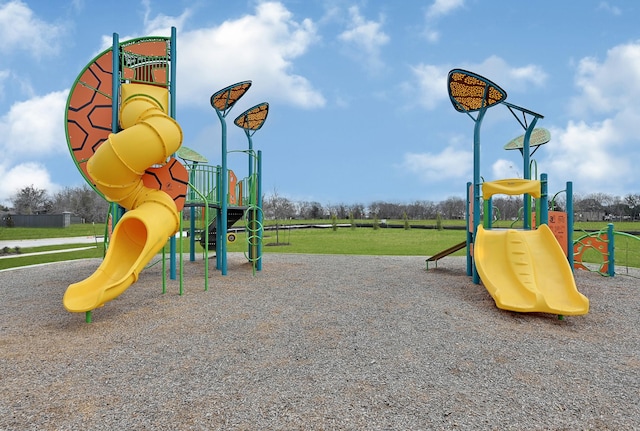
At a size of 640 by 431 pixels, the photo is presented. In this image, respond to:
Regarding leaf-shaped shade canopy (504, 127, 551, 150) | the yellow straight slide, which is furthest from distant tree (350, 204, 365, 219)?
the yellow straight slide

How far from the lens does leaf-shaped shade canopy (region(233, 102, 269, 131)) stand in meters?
10.5

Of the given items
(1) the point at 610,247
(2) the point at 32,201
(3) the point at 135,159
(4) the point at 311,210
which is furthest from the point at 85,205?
(1) the point at 610,247

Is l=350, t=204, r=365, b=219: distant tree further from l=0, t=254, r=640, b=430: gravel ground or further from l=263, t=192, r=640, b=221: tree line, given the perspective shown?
l=0, t=254, r=640, b=430: gravel ground

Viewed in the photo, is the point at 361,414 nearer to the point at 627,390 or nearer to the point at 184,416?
the point at 184,416

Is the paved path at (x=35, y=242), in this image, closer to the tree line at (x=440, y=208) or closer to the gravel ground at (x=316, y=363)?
the gravel ground at (x=316, y=363)

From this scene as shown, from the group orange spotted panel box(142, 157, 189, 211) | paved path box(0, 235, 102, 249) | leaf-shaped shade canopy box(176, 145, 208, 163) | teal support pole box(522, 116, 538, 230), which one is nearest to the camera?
orange spotted panel box(142, 157, 189, 211)

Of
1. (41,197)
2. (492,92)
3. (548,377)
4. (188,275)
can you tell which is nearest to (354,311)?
(548,377)

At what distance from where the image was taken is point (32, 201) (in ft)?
181

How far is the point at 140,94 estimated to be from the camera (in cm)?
677

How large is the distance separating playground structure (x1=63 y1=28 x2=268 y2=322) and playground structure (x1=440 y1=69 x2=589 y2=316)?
5.06m

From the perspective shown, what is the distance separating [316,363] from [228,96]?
7.14 meters

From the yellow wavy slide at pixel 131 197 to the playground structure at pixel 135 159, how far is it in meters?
0.01

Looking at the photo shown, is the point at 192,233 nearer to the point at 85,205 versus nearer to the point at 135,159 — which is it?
the point at 135,159

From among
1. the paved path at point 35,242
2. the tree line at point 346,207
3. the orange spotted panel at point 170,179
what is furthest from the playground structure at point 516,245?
the tree line at point 346,207
